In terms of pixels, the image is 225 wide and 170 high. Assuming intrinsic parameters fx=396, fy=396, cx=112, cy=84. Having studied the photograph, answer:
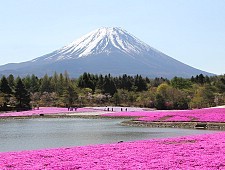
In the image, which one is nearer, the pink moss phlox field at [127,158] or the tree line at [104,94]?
the pink moss phlox field at [127,158]

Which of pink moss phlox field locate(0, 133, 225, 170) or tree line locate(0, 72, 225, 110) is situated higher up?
tree line locate(0, 72, 225, 110)

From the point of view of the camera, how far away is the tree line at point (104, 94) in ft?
270

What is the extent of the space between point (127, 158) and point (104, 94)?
8844cm

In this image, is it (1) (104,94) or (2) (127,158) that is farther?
(1) (104,94)

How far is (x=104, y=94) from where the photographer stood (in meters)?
106

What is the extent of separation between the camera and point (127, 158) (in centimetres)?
1736

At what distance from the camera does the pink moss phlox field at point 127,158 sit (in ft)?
50.4

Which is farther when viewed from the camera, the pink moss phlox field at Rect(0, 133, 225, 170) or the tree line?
the tree line

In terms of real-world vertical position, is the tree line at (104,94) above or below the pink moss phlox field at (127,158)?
above

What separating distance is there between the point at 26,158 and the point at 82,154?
2702 mm

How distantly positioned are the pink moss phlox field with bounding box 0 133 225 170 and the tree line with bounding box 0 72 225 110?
60.3m

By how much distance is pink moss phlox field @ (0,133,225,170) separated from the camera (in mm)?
15366

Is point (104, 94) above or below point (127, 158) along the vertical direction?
above

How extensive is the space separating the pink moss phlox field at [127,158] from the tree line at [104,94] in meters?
60.3
